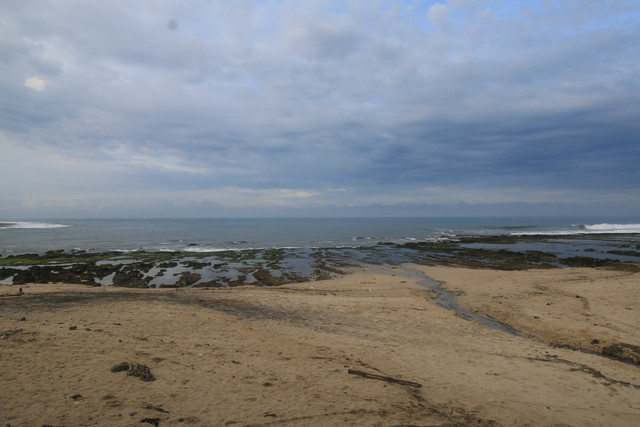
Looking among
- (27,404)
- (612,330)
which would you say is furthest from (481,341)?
(27,404)

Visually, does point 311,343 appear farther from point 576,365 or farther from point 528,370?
point 576,365

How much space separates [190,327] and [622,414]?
10.7m

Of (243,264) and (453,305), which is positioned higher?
(453,305)

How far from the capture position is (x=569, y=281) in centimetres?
1997

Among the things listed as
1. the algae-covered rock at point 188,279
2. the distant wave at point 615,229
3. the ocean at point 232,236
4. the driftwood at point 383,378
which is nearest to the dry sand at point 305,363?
the driftwood at point 383,378

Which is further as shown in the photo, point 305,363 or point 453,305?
point 453,305

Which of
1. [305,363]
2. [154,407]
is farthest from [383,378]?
[154,407]

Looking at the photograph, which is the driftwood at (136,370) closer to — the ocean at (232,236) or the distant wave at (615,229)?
the ocean at (232,236)

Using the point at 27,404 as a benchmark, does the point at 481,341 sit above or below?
below

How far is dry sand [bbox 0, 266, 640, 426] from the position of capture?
18.3 ft

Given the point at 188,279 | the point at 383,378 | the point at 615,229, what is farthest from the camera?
the point at 615,229

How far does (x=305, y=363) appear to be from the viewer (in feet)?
25.2

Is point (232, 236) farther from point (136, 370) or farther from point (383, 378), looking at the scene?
point (383, 378)

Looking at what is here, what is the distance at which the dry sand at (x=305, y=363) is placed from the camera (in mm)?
5574
